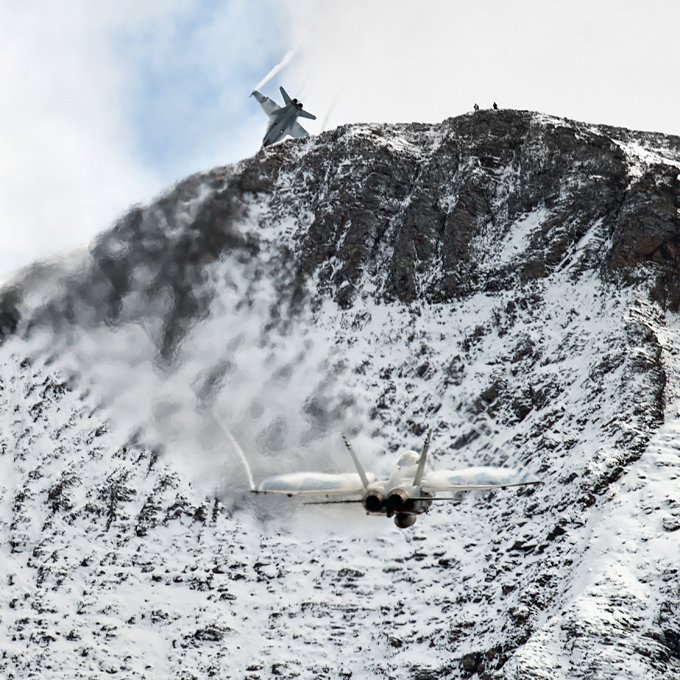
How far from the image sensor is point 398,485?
136 ft

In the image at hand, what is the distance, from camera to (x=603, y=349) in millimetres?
84688

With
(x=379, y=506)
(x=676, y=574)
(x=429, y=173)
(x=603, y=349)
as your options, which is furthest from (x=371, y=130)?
(x=379, y=506)

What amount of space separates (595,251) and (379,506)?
6229 cm

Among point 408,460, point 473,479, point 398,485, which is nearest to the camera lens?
point 398,485

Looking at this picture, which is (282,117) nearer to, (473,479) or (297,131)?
(297,131)

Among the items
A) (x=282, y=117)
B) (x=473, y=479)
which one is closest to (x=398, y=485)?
(x=473, y=479)

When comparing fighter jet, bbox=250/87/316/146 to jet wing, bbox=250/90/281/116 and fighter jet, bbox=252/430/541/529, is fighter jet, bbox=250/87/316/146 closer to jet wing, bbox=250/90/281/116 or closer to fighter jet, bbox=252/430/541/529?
jet wing, bbox=250/90/281/116

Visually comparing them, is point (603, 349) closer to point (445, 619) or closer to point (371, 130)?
point (445, 619)

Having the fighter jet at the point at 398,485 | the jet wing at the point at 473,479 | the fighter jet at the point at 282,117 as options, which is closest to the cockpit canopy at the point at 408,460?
the fighter jet at the point at 398,485

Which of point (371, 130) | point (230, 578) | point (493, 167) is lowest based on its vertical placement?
point (230, 578)

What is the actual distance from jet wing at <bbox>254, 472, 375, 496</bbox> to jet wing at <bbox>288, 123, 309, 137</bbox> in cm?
7390

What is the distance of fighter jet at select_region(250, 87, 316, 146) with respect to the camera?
10100 centimetres

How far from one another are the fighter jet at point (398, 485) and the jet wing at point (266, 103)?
78.5m

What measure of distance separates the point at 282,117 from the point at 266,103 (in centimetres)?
1095
